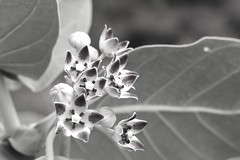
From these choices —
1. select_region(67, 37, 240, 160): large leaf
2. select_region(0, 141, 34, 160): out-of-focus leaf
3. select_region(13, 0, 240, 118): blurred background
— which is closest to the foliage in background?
select_region(67, 37, 240, 160): large leaf

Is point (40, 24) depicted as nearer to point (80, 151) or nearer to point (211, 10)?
point (80, 151)

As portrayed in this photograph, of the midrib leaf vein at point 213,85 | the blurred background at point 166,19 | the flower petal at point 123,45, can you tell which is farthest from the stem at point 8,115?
the blurred background at point 166,19

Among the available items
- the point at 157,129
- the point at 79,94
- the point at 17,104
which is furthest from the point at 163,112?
the point at 17,104

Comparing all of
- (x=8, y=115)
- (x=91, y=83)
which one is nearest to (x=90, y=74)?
(x=91, y=83)

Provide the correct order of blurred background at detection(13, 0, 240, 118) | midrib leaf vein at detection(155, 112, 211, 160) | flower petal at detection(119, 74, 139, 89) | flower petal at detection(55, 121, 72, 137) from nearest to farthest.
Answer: flower petal at detection(55, 121, 72, 137) < flower petal at detection(119, 74, 139, 89) < midrib leaf vein at detection(155, 112, 211, 160) < blurred background at detection(13, 0, 240, 118)

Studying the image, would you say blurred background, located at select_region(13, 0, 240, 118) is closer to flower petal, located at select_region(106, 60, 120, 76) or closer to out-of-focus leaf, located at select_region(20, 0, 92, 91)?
out-of-focus leaf, located at select_region(20, 0, 92, 91)

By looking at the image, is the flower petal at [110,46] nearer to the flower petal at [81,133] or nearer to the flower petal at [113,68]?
the flower petal at [113,68]

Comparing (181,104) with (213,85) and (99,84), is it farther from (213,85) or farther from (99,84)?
(99,84)
